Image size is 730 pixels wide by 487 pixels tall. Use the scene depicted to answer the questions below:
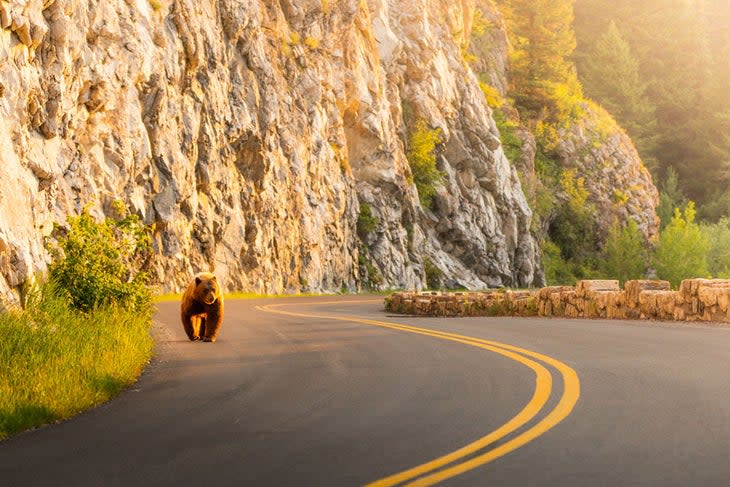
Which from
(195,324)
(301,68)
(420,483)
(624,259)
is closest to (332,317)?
(195,324)

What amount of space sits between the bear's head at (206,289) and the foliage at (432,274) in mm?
44467

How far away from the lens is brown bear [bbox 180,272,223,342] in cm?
1634

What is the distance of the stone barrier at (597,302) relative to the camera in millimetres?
21438

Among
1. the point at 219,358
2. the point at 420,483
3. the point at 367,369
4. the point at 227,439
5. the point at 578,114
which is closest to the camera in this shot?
the point at 420,483

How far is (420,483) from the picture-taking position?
5.82 meters

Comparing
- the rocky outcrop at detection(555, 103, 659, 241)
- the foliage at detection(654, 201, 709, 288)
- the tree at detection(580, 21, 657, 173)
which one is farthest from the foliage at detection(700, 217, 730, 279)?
the tree at detection(580, 21, 657, 173)

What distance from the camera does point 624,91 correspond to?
98.5 metres

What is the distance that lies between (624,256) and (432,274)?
774 inches

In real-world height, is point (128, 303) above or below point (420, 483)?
above

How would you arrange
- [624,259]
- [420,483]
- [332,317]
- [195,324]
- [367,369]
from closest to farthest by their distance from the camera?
1. [420,483]
2. [367,369]
3. [195,324]
4. [332,317]
5. [624,259]

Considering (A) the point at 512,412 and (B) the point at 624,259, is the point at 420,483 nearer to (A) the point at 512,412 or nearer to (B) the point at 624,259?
(A) the point at 512,412

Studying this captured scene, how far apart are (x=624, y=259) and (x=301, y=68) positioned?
106 feet

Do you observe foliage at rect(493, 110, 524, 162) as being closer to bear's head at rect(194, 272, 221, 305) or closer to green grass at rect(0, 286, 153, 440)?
bear's head at rect(194, 272, 221, 305)

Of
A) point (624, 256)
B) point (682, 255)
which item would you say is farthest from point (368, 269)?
point (682, 255)
